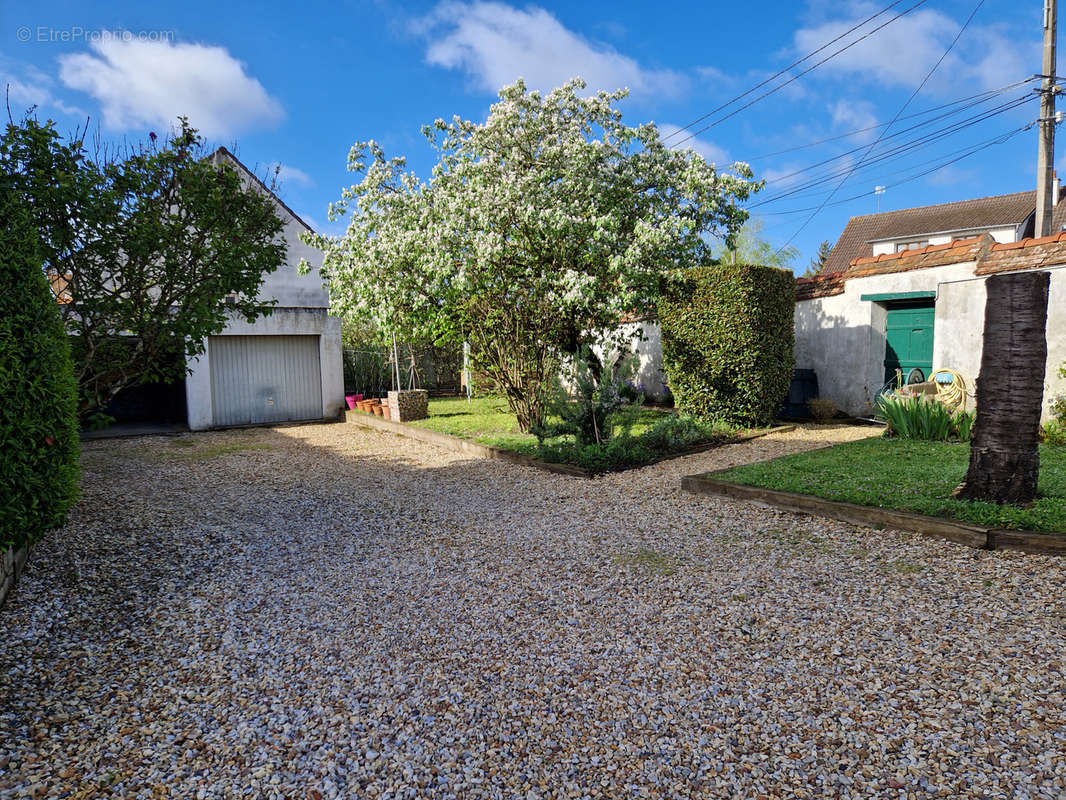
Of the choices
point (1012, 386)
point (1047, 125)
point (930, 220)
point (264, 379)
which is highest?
point (930, 220)

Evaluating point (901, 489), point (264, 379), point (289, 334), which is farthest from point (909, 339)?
point (264, 379)

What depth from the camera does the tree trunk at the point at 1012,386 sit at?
4281 mm

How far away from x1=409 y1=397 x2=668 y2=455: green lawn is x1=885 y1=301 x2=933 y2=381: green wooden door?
13.0 feet

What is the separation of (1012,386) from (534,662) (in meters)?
4.18

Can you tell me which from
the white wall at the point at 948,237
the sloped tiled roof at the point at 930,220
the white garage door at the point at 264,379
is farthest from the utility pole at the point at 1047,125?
the sloped tiled roof at the point at 930,220

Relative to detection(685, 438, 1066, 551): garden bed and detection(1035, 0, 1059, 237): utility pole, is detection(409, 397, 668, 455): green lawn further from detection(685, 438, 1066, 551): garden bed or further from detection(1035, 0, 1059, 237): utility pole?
detection(1035, 0, 1059, 237): utility pole

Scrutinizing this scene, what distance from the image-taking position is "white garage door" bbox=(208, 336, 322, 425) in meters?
12.5

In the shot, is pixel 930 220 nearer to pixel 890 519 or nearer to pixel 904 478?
pixel 904 478

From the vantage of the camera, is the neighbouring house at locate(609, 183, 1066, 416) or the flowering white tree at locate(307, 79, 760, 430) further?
the flowering white tree at locate(307, 79, 760, 430)

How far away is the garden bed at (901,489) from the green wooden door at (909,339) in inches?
→ 97.5

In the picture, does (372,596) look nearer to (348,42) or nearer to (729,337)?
(729,337)

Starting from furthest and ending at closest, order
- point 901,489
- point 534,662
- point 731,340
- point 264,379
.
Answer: point 264,379
point 731,340
point 901,489
point 534,662

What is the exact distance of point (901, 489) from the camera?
5.05 meters

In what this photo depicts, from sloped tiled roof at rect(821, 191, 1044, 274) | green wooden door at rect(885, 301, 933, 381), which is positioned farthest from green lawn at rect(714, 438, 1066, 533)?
sloped tiled roof at rect(821, 191, 1044, 274)
